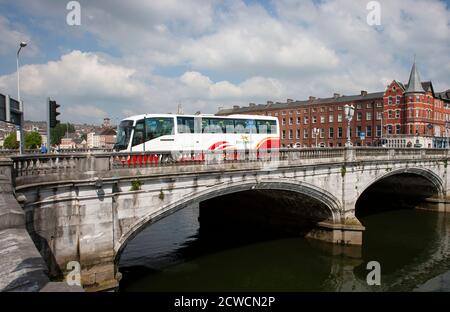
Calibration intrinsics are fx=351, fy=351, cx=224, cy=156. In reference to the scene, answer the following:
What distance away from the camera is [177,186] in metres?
13.3

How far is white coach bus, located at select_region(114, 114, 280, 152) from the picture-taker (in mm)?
18141

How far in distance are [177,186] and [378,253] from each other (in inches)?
530

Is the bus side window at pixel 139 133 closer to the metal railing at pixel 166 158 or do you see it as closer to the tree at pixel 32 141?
the metal railing at pixel 166 158

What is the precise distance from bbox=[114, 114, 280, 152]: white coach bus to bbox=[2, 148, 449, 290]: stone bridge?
12.5 feet

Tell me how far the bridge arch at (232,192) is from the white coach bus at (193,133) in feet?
12.6

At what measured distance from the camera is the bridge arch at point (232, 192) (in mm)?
12242

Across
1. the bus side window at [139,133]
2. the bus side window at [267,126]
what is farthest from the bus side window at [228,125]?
the bus side window at [139,133]

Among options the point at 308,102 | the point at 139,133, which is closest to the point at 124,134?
the point at 139,133

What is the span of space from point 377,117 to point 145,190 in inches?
2132

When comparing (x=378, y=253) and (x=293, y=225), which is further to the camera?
(x=293, y=225)

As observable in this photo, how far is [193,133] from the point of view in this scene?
2016 centimetres

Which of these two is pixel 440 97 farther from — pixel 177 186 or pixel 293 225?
pixel 177 186

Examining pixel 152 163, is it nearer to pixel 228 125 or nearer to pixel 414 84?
pixel 228 125
